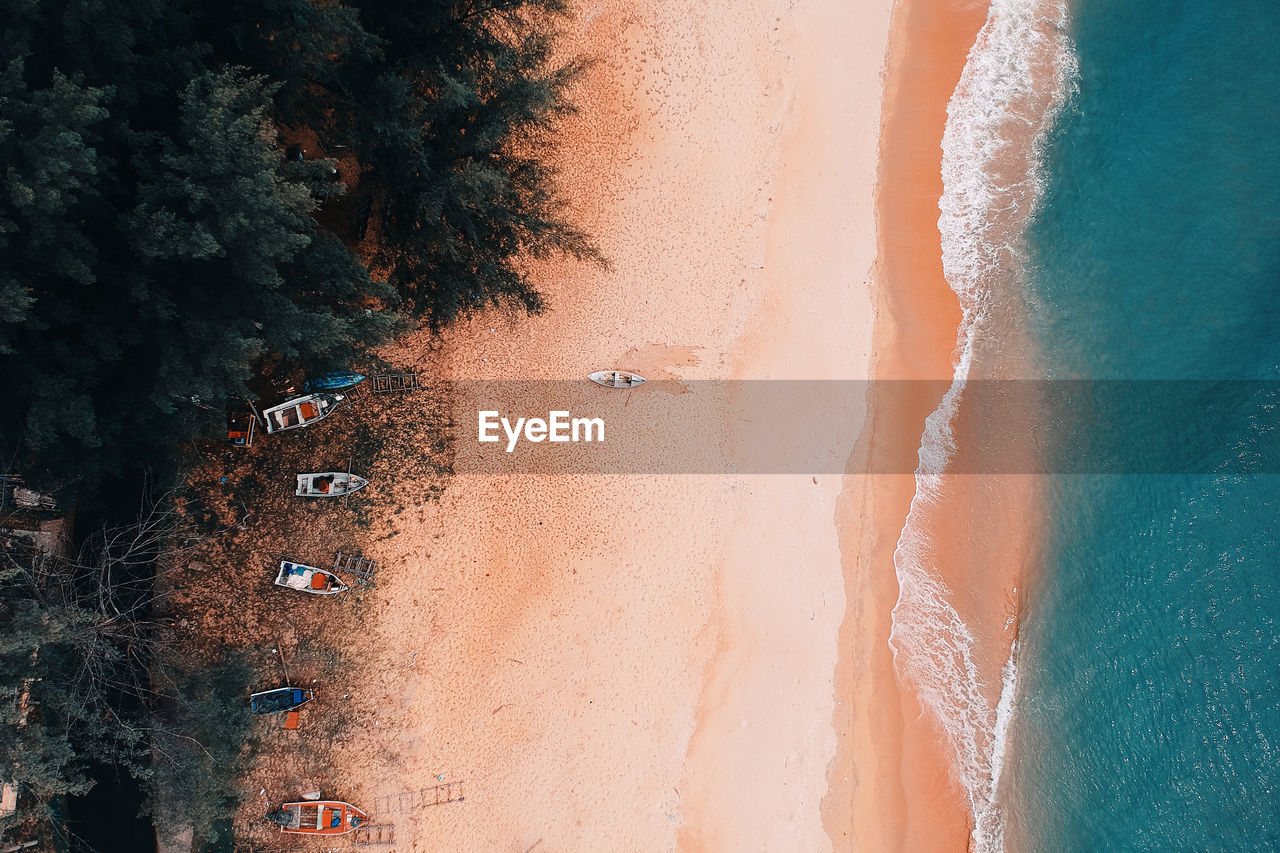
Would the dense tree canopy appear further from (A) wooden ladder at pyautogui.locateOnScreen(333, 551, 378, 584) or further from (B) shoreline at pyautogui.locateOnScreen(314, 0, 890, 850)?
(A) wooden ladder at pyautogui.locateOnScreen(333, 551, 378, 584)

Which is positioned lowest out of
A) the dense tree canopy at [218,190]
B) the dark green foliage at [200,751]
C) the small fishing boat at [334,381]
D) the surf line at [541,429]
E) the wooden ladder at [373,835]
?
the wooden ladder at [373,835]

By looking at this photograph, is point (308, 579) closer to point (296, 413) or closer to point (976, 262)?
point (296, 413)

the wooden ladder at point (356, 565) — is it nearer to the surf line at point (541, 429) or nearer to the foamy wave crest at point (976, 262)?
the surf line at point (541, 429)

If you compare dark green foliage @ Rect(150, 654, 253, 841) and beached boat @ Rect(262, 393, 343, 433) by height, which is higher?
beached boat @ Rect(262, 393, 343, 433)

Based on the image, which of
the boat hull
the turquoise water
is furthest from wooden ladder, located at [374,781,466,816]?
the turquoise water

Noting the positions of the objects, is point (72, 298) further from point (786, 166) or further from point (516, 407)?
point (786, 166)

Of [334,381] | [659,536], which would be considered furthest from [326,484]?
[659,536]

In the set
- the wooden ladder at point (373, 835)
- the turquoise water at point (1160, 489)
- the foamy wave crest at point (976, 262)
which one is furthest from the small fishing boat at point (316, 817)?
the turquoise water at point (1160, 489)
